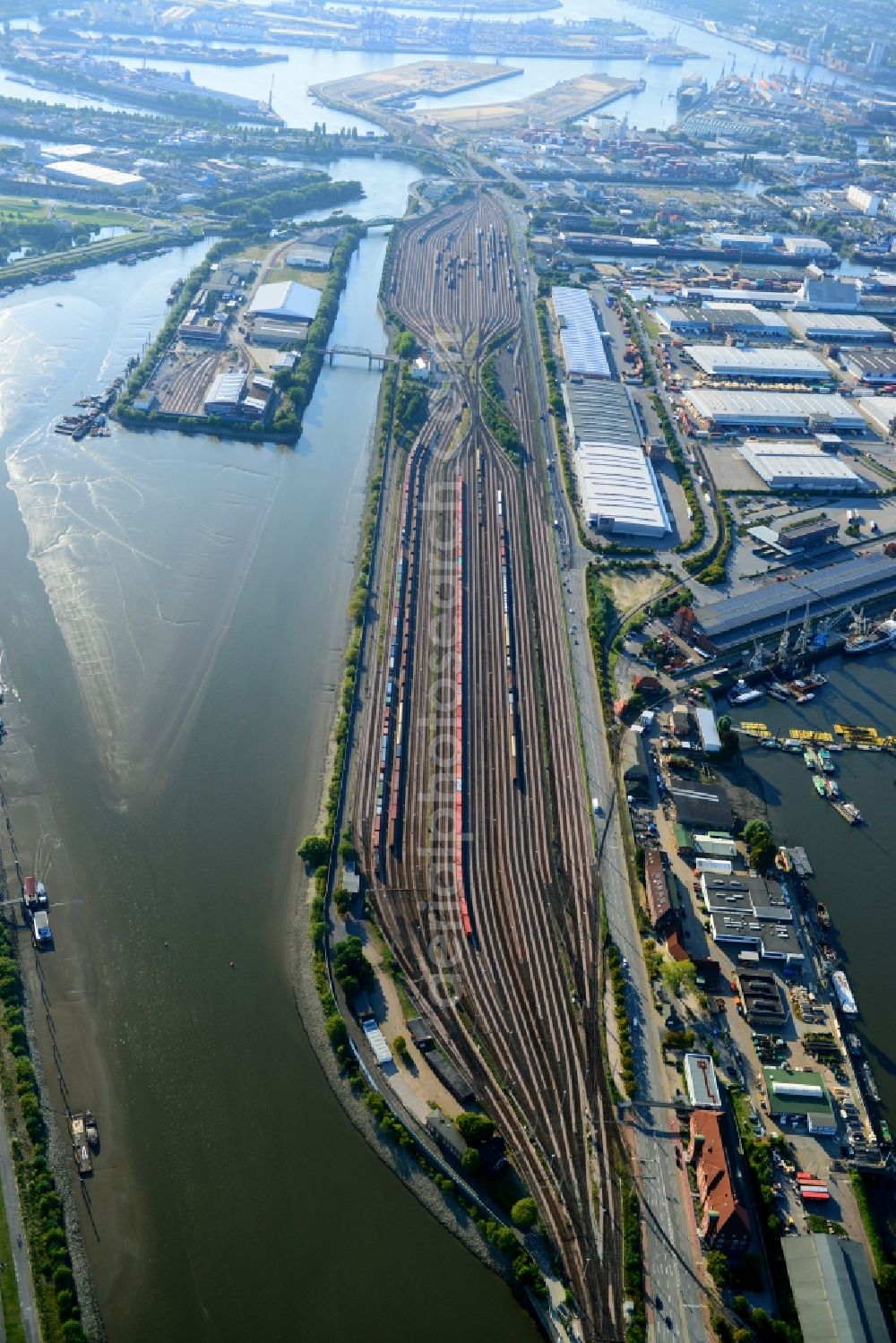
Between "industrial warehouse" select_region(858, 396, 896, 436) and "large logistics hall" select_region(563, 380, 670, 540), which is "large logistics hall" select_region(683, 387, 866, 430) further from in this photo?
"large logistics hall" select_region(563, 380, 670, 540)

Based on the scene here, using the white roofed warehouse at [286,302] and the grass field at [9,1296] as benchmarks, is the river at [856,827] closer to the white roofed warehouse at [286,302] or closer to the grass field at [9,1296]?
the grass field at [9,1296]

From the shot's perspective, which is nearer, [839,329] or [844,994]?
[844,994]

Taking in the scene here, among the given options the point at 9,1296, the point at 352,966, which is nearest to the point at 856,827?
the point at 352,966

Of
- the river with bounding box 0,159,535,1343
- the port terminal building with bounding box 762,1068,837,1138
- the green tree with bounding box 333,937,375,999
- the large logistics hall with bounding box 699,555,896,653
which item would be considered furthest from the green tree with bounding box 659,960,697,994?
the large logistics hall with bounding box 699,555,896,653

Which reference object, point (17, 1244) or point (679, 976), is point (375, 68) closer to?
point (679, 976)

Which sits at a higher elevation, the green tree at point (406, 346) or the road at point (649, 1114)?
the green tree at point (406, 346)

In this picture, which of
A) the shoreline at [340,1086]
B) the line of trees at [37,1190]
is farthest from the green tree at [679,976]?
the line of trees at [37,1190]
